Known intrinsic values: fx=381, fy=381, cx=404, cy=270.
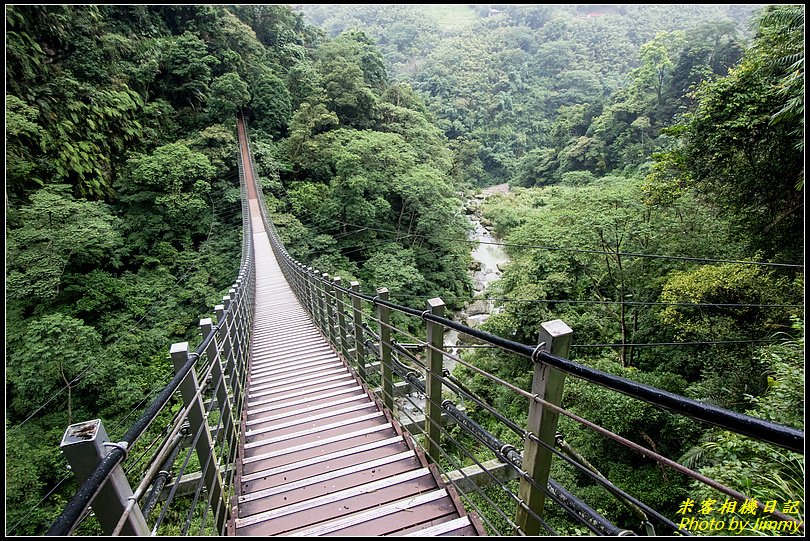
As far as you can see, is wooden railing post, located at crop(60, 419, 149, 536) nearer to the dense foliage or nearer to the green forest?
the green forest

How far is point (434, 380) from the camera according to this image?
6.08 ft

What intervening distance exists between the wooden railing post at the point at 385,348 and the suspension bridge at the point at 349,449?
0.01m

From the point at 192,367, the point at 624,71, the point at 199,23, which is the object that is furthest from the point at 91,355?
the point at 624,71

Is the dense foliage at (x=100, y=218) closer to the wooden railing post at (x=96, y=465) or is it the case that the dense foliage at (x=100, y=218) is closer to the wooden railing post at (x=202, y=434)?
the wooden railing post at (x=202, y=434)

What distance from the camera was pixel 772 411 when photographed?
11.4ft

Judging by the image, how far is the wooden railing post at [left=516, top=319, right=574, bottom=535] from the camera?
3.47ft

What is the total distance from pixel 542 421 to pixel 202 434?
1474mm

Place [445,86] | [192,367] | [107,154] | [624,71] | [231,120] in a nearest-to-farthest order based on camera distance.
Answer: [192,367] → [107,154] → [231,120] → [445,86] → [624,71]

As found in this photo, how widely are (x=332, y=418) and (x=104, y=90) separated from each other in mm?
15189

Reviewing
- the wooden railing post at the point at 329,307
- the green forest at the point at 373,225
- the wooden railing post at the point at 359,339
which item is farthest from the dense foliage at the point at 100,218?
the wooden railing post at the point at 359,339

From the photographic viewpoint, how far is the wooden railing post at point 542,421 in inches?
41.6

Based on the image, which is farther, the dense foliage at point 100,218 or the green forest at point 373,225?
the dense foliage at point 100,218

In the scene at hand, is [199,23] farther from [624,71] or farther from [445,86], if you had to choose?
[624,71]

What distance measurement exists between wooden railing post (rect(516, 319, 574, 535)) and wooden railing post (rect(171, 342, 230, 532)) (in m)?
1.29
